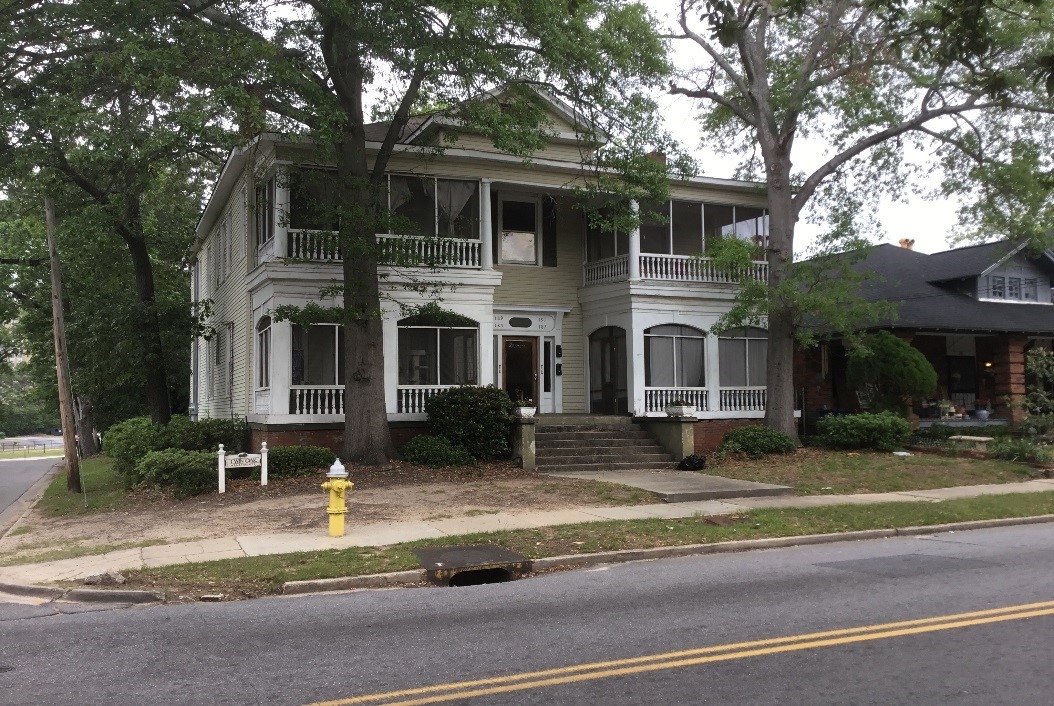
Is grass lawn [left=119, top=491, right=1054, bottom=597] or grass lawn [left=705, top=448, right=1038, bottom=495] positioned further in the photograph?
grass lawn [left=705, top=448, right=1038, bottom=495]

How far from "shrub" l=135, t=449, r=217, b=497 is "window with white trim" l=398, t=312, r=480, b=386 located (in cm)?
550

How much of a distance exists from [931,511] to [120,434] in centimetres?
1664

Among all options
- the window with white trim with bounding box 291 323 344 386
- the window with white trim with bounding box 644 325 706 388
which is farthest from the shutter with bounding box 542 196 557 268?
the window with white trim with bounding box 291 323 344 386

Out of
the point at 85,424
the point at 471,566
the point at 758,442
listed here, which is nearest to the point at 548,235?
the point at 758,442

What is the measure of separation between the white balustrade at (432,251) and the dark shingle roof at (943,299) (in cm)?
1118

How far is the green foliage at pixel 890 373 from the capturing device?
21.8 m

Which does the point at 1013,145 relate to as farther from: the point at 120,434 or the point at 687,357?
the point at 120,434

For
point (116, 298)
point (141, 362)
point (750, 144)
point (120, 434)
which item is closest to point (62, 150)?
point (120, 434)

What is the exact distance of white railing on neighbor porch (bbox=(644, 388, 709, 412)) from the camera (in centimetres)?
2175

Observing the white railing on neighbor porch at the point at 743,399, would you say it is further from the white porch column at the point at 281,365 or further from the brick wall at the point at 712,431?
the white porch column at the point at 281,365

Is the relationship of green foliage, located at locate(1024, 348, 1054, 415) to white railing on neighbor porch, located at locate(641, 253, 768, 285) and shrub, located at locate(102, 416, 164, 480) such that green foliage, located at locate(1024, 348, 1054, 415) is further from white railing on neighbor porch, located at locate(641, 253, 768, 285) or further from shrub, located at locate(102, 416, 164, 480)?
shrub, located at locate(102, 416, 164, 480)

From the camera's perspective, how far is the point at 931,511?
13.2m

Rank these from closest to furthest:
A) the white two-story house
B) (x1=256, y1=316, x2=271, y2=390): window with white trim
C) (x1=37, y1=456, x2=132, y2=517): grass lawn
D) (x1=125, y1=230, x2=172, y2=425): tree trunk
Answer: (x1=37, y1=456, x2=132, y2=517): grass lawn → the white two-story house → (x1=256, y1=316, x2=271, y2=390): window with white trim → (x1=125, y1=230, x2=172, y2=425): tree trunk

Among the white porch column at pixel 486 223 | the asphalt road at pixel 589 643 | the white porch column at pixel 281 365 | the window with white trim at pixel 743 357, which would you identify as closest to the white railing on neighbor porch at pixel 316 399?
the white porch column at pixel 281 365
